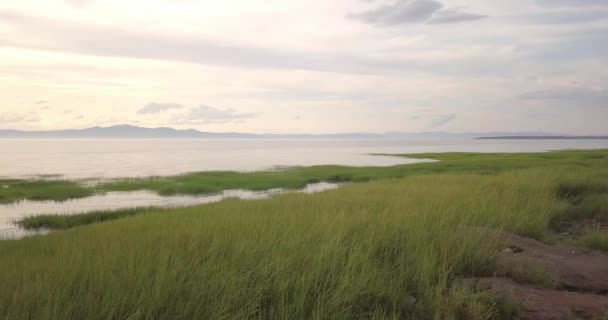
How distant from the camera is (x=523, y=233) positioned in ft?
31.8

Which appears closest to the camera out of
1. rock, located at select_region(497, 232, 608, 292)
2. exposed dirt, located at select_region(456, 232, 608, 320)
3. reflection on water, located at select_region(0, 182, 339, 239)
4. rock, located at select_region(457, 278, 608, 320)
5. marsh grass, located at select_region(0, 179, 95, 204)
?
rock, located at select_region(457, 278, 608, 320)

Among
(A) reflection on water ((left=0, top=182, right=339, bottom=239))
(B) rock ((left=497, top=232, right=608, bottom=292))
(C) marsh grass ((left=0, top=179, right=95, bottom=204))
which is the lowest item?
(A) reflection on water ((left=0, top=182, right=339, bottom=239))

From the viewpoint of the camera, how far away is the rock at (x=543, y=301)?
4.98 m

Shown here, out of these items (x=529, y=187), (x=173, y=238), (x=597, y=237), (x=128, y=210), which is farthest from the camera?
(x=128, y=210)

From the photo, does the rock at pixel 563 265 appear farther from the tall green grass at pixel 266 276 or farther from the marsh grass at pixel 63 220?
the marsh grass at pixel 63 220

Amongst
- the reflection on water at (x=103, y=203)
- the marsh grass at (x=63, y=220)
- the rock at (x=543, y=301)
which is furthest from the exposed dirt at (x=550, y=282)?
the marsh grass at (x=63, y=220)

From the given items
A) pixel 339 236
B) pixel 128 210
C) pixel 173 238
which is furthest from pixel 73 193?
pixel 339 236

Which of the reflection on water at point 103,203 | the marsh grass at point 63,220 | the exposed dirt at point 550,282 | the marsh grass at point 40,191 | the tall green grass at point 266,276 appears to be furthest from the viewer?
the marsh grass at point 40,191

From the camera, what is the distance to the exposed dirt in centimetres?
508

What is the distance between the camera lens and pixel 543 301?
531 cm

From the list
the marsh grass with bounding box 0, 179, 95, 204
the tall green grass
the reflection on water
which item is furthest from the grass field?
the marsh grass with bounding box 0, 179, 95, 204

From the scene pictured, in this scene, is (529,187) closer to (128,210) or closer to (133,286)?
(133,286)

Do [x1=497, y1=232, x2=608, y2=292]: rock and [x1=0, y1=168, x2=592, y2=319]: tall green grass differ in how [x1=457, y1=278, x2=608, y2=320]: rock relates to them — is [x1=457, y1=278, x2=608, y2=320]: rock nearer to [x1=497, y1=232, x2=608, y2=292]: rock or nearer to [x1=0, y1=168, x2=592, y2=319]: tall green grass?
[x1=0, y1=168, x2=592, y2=319]: tall green grass

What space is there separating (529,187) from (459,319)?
42.8 ft
